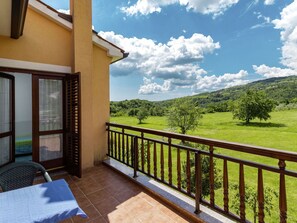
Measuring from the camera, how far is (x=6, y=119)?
3.79 metres

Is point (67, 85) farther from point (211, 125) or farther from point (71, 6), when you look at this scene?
point (211, 125)

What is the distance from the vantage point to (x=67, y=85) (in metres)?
4.14

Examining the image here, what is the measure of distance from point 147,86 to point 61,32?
17.7 m

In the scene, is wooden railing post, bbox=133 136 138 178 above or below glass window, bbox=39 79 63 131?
below

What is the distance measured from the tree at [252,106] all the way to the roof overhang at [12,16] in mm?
32058

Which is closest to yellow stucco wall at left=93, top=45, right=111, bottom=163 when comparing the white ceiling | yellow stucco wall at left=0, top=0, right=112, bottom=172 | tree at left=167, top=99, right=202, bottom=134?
yellow stucco wall at left=0, top=0, right=112, bottom=172

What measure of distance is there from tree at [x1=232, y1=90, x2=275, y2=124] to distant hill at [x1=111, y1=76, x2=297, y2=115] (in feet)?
5.14

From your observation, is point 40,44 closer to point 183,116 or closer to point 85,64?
point 85,64

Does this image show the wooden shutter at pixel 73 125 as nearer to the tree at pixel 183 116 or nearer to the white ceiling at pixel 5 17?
the white ceiling at pixel 5 17

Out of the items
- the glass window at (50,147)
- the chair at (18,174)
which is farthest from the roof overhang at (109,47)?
the chair at (18,174)

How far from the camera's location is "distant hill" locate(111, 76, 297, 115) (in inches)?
1062

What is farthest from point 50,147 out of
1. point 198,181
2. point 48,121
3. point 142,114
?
point 142,114

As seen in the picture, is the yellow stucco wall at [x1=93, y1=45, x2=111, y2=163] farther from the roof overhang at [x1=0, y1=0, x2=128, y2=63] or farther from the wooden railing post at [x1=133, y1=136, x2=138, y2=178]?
the wooden railing post at [x1=133, y1=136, x2=138, y2=178]

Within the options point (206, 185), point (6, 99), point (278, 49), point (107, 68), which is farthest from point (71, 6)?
point (278, 49)
